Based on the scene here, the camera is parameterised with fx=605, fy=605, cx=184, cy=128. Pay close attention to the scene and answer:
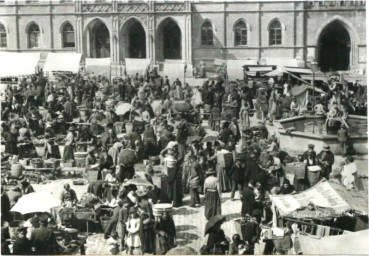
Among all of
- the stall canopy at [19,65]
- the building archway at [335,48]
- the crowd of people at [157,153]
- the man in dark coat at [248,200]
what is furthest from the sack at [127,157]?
the building archway at [335,48]

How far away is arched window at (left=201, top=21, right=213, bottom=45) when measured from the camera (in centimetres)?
4666

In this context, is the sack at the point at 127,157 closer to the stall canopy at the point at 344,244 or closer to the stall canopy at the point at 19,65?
the stall canopy at the point at 344,244

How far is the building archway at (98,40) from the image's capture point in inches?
1858

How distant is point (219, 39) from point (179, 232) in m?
33.1

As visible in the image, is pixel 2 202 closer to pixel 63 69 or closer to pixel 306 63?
pixel 63 69

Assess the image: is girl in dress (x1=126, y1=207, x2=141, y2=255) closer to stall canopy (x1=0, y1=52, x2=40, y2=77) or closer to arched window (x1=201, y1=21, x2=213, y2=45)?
stall canopy (x1=0, y1=52, x2=40, y2=77)

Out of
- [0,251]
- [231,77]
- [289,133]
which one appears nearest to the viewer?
[0,251]

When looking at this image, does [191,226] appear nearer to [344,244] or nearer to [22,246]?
[22,246]

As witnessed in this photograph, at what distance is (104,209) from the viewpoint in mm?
14914

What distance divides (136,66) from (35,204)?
28.7 meters

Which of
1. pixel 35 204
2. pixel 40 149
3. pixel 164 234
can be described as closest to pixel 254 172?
pixel 164 234

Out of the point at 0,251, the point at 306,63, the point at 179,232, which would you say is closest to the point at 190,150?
the point at 179,232

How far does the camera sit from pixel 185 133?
21656 mm

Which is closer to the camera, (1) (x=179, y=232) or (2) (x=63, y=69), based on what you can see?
(1) (x=179, y=232)
